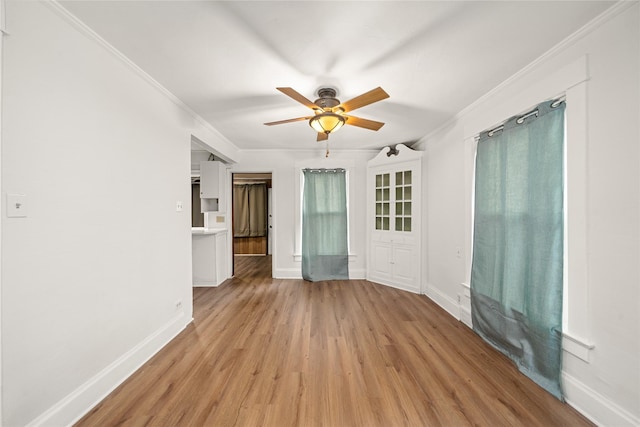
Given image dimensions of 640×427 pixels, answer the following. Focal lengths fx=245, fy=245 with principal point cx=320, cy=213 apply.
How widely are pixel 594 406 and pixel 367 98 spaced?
2472 mm

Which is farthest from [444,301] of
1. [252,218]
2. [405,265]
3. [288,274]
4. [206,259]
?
[252,218]

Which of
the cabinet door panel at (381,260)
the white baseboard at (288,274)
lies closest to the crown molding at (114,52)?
the white baseboard at (288,274)

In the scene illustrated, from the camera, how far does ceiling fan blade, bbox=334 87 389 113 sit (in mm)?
1824

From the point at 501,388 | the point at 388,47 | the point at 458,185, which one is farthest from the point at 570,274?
the point at 388,47

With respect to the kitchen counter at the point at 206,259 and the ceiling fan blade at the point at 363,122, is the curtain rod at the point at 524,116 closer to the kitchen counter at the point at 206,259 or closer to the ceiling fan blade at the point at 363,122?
the ceiling fan blade at the point at 363,122

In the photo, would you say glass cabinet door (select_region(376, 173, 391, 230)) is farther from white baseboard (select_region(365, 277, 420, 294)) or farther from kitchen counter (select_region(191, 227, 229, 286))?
kitchen counter (select_region(191, 227, 229, 286))

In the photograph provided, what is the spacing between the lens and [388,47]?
1692 millimetres

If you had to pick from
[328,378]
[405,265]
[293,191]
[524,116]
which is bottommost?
[328,378]

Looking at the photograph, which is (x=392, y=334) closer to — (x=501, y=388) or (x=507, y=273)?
(x=501, y=388)

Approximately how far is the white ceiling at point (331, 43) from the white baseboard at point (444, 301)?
7.57 ft

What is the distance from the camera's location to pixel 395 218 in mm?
4086

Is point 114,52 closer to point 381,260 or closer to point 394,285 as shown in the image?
point 381,260

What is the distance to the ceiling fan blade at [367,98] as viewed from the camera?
182 cm

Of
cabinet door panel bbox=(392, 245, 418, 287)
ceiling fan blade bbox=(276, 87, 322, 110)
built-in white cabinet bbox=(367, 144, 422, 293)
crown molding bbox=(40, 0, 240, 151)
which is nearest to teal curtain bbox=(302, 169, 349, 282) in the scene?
built-in white cabinet bbox=(367, 144, 422, 293)
